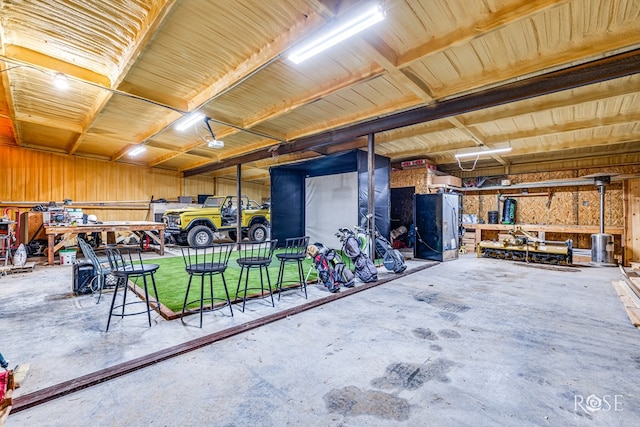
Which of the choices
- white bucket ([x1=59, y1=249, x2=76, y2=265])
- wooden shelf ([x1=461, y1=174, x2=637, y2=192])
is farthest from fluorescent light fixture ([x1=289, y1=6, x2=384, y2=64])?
wooden shelf ([x1=461, y1=174, x2=637, y2=192])

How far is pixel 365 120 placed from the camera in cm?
559

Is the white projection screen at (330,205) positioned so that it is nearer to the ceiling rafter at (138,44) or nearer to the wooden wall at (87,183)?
the ceiling rafter at (138,44)

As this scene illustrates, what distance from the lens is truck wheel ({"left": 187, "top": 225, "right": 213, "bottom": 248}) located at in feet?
27.9

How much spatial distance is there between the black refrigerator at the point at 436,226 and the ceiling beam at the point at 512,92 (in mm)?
2996

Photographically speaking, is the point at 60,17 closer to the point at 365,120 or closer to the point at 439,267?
the point at 365,120

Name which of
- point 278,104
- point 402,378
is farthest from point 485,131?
point 402,378

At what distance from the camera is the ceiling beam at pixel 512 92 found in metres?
3.25

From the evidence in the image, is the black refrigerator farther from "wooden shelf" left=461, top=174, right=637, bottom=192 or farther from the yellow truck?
the yellow truck

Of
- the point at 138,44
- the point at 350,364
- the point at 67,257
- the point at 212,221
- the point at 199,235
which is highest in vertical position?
the point at 138,44

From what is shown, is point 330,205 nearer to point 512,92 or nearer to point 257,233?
point 257,233

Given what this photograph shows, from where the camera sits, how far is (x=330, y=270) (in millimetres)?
4438

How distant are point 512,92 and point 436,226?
3.97 m

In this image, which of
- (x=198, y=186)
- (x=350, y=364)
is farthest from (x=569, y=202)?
(x=198, y=186)

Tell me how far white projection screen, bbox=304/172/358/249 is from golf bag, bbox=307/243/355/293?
3.55 m
